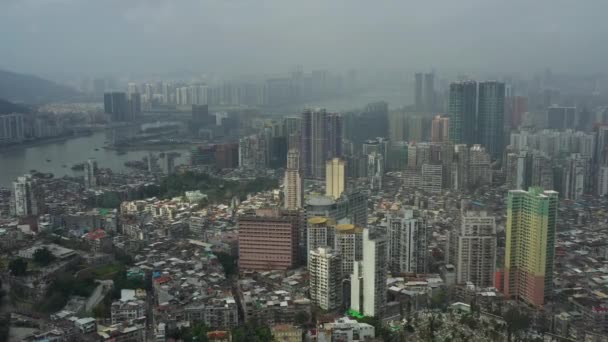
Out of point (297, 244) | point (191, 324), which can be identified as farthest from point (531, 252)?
point (191, 324)

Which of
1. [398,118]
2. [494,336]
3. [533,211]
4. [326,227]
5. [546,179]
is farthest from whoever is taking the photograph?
[398,118]

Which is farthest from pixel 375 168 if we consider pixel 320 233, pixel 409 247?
pixel 320 233

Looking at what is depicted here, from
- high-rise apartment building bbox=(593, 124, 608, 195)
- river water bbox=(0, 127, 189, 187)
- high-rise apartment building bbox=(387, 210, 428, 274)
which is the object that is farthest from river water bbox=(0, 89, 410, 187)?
high-rise apartment building bbox=(387, 210, 428, 274)

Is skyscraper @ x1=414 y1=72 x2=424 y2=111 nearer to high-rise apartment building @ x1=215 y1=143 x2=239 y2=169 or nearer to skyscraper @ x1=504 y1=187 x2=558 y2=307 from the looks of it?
high-rise apartment building @ x1=215 y1=143 x2=239 y2=169

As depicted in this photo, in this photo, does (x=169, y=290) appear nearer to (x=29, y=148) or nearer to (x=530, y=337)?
(x=530, y=337)

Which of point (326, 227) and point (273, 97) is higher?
point (273, 97)

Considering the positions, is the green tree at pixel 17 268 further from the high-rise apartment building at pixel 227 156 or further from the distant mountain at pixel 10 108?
the distant mountain at pixel 10 108
